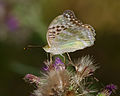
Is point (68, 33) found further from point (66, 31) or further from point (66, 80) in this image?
point (66, 80)

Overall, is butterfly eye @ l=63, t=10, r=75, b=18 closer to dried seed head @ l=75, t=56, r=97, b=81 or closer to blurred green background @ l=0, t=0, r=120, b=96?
dried seed head @ l=75, t=56, r=97, b=81

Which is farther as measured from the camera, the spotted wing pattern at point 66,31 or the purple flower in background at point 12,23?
the purple flower in background at point 12,23

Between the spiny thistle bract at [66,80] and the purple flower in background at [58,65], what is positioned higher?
the purple flower in background at [58,65]

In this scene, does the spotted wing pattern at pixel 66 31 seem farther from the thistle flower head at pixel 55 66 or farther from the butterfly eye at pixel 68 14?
the thistle flower head at pixel 55 66

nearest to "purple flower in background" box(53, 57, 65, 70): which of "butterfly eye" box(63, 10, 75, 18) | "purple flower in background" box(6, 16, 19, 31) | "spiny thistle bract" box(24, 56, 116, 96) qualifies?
"spiny thistle bract" box(24, 56, 116, 96)

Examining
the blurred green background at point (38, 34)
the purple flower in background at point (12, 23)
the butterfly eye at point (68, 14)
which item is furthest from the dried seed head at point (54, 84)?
the purple flower in background at point (12, 23)

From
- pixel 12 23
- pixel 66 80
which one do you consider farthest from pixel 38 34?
pixel 66 80
